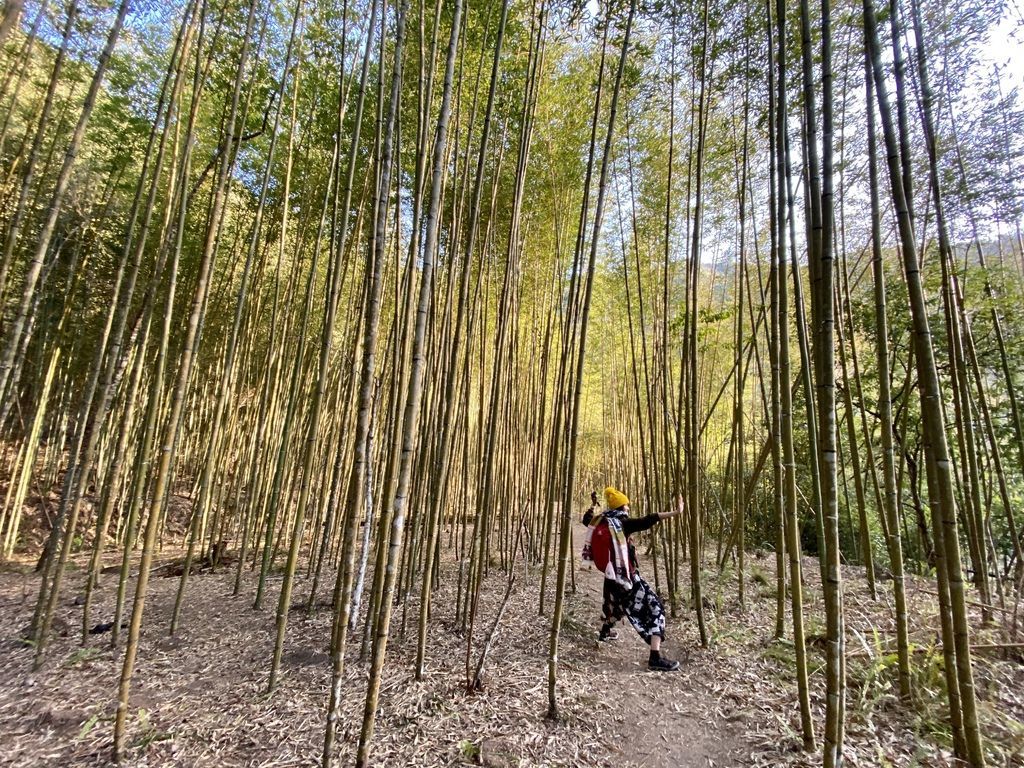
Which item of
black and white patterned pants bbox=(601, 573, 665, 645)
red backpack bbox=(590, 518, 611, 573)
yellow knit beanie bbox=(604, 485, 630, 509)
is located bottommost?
black and white patterned pants bbox=(601, 573, 665, 645)

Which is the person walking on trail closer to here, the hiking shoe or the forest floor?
the hiking shoe

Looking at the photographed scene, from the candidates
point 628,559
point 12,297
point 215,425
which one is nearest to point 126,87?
point 12,297

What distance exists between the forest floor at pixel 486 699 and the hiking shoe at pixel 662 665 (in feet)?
0.14

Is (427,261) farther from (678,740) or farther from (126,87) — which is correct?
(126,87)

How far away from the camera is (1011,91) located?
3.06m

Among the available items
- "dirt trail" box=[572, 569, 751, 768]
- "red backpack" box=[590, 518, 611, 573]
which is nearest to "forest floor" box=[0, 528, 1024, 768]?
"dirt trail" box=[572, 569, 751, 768]

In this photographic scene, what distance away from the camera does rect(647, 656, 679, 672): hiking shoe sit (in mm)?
2344

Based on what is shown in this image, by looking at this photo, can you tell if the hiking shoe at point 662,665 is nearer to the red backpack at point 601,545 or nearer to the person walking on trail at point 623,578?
the person walking on trail at point 623,578

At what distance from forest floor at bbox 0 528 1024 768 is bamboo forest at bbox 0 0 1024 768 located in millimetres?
18

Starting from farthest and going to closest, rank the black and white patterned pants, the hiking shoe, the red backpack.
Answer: the red backpack
the black and white patterned pants
the hiking shoe

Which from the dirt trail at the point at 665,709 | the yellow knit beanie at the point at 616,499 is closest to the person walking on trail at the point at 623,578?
the yellow knit beanie at the point at 616,499

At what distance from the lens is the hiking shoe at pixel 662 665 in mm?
2344

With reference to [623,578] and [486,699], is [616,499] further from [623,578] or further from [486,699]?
[486,699]

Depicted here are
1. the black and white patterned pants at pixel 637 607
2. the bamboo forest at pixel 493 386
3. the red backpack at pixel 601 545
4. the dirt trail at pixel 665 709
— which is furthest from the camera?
the red backpack at pixel 601 545
